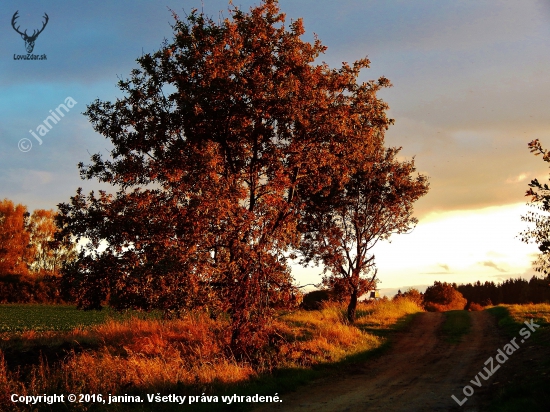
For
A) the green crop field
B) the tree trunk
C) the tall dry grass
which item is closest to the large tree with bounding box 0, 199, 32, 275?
the green crop field

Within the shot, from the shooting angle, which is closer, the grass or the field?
the field

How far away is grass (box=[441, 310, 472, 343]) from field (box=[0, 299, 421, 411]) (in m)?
3.37

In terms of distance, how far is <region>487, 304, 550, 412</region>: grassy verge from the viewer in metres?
10.4

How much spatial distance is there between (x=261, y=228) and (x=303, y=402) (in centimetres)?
672

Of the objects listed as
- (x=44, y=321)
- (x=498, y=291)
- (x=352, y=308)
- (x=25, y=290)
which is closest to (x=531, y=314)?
(x=352, y=308)

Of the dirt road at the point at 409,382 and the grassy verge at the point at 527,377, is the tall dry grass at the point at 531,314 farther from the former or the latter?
the dirt road at the point at 409,382

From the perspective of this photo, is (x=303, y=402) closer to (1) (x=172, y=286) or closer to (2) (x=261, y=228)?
(1) (x=172, y=286)

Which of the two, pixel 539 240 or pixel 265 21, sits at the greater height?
pixel 265 21

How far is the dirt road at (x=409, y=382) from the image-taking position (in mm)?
11844

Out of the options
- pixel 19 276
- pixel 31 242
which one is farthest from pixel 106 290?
pixel 31 242

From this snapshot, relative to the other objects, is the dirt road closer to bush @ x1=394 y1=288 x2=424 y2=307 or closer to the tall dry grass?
the tall dry grass

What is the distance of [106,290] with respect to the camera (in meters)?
15.9

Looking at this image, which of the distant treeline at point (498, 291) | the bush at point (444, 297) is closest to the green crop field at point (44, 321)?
the bush at point (444, 297)

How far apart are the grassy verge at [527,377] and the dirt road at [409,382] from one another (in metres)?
0.58
